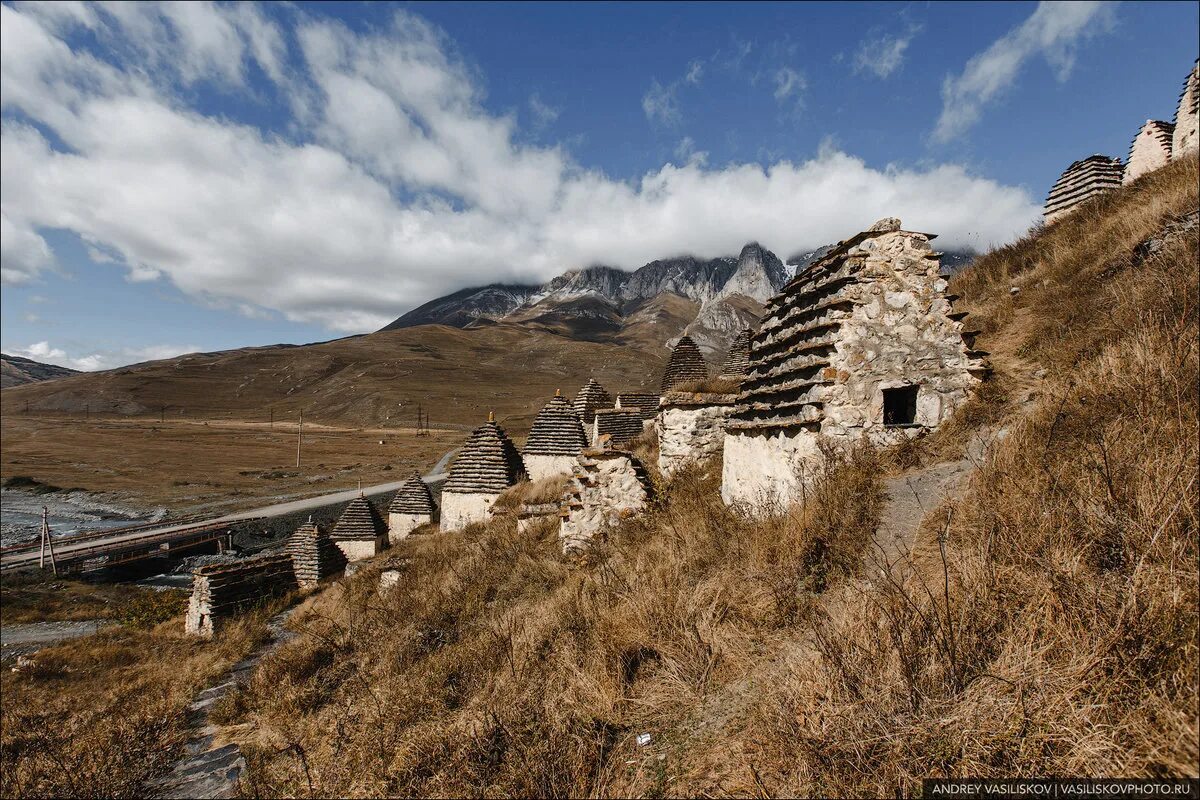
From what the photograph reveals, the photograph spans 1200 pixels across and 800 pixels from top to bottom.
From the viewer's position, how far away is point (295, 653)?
703cm

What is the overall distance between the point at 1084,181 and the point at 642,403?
56.8 ft

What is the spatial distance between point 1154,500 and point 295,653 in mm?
8927

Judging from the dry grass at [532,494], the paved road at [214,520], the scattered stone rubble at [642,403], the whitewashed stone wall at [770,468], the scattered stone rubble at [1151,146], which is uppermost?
the scattered stone rubble at [1151,146]

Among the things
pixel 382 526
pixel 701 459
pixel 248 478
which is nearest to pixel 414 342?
pixel 248 478

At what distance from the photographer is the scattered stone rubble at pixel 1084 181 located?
15320 mm

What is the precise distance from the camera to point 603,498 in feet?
27.3

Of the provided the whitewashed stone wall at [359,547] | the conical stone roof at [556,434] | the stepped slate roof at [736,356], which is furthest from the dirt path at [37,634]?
the stepped slate roof at [736,356]

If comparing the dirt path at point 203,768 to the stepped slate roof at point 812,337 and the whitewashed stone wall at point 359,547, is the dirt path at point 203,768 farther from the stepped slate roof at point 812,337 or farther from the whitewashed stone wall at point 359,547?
the whitewashed stone wall at point 359,547

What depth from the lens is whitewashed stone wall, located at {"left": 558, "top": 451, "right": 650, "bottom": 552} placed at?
8219 millimetres

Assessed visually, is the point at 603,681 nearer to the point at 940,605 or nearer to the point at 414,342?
the point at 940,605

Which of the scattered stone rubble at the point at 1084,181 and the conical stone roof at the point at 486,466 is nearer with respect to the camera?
the scattered stone rubble at the point at 1084,181

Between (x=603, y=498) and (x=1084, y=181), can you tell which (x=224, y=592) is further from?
(x=1084, y=181)

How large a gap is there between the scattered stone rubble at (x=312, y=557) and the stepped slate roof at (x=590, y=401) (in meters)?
10.8

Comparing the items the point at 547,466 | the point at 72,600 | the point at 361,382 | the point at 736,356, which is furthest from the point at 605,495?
the point at 361,382
